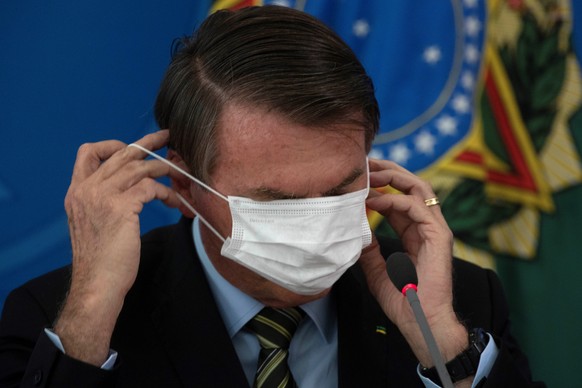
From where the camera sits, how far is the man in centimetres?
196

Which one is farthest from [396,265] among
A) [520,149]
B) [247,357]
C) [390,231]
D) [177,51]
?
[520,149]

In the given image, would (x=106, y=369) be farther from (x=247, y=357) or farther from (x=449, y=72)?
(x=449, y=72)

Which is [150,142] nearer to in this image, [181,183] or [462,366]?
[181,183]

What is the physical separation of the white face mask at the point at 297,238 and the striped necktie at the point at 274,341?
0.19 meters

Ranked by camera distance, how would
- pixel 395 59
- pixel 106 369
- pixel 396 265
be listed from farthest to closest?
pixel 395 59 → pixel 106 369 → pixel 396 265

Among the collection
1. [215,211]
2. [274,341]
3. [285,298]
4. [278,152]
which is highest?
[278,152]

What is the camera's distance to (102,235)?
2.03m

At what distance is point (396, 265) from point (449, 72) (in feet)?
4.39

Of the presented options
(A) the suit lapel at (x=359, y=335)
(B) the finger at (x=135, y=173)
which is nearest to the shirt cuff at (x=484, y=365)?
(A) the suit lapel at (x=359, y=335)

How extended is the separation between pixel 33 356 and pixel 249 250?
55cm

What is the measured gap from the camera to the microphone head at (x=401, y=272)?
177cm

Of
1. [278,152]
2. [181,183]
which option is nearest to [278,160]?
[278,152]

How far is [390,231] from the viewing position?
3.01 meters

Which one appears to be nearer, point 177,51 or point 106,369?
point 106,369
